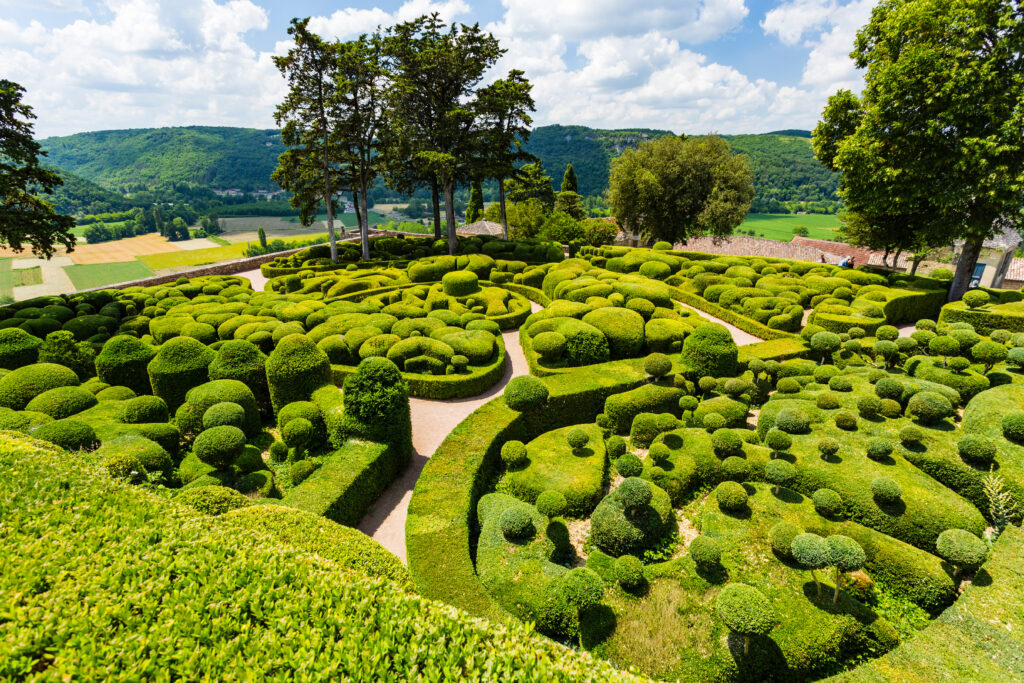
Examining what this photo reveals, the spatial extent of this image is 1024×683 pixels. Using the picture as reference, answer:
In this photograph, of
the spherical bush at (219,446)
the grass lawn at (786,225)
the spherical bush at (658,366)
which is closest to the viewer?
the spherical bush at (219,446)

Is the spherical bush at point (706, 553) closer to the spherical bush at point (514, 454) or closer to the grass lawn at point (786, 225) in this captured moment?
the spherical bush at point (514, 454)

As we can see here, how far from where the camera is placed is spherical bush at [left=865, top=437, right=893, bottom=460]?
1155 cm

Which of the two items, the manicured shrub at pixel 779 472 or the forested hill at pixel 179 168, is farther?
the forested hill at pixel 179 168

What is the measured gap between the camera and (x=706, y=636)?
8.34 metres

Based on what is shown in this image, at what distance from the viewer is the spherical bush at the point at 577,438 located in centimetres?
1338

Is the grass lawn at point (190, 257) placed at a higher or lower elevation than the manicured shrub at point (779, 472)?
lower

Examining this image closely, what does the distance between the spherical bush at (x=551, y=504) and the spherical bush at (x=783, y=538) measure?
16.0 ft

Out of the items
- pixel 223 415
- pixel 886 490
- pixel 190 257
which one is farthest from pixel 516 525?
pixel 190 257

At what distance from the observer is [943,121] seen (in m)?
21.0

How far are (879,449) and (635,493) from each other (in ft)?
23.1

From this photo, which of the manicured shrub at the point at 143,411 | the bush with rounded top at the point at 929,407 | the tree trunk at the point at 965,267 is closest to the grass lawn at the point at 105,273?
the manicured shrub at the point at 143,411

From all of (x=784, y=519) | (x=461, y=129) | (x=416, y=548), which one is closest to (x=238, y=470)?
(x=416, y=548)

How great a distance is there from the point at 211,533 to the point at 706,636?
357 inches

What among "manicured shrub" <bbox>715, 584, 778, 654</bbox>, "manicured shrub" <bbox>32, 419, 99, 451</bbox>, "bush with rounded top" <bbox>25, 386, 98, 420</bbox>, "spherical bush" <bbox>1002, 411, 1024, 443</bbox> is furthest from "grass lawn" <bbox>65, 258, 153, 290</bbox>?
"spherical bush" <bbox>1002, 411, 1024, 443</bbox>
